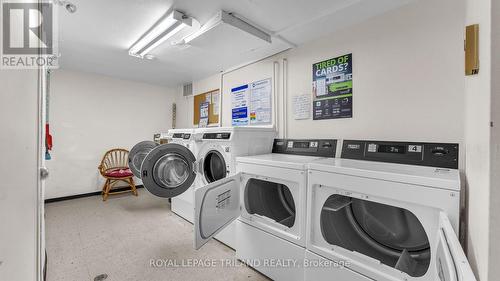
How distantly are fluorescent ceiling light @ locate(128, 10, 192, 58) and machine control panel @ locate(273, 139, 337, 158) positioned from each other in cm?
150

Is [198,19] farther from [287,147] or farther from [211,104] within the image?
[211,104]

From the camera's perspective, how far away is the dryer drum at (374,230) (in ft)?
4.21

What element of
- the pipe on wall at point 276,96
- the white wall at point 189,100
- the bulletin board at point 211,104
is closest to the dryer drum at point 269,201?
the pipe on wall at point 276,96

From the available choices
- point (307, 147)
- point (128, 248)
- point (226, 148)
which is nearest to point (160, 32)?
point (226, 148)

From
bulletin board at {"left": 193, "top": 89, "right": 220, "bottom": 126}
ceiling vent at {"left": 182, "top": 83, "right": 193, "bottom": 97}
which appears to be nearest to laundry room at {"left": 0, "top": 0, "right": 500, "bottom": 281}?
bulletin board at {"left": 193, "top": 89, "right": 220, "bottom": 126}

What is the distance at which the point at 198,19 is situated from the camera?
1.83m

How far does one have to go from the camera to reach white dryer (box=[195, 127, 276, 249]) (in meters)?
1.96

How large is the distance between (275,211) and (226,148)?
2.46ft

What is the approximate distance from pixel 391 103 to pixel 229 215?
160cm

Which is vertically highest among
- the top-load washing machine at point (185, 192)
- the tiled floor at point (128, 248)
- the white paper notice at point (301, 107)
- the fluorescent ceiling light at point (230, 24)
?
the fluorescent ceiling light at point (230, 24)

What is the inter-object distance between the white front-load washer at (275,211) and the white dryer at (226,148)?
0.19 meters

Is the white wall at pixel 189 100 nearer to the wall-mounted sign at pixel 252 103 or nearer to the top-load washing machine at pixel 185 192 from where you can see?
the wall-mounted sign at pixel 252 103

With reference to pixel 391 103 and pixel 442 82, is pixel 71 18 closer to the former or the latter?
pixel 391 103

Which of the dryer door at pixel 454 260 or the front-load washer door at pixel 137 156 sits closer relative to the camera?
the dryer door at pixel 454 260
